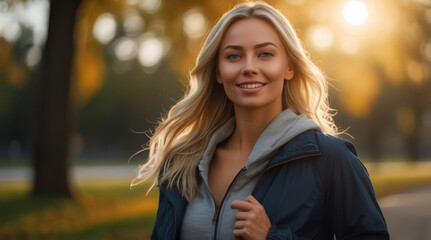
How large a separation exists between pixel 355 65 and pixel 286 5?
151 inches

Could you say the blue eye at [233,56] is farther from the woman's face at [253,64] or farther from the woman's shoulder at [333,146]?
the woman's shoulder at [333,146]

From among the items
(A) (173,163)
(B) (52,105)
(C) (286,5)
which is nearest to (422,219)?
(C) (286,5)

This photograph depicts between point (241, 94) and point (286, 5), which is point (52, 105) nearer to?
point (286, 5)

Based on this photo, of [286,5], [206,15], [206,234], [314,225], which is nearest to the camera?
[314,225]

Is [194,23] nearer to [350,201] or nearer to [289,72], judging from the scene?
[289,72]

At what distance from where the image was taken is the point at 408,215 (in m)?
10.5

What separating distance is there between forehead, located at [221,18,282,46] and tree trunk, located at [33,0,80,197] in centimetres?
1147

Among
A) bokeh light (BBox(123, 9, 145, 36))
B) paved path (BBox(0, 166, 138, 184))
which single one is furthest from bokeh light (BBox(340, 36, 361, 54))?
paved path (BBox(0, 166, 138, 184))

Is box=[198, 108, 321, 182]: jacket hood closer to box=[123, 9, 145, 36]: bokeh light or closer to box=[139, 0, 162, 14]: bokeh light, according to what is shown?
box=[139, 0, 162, 14]: bokeh light

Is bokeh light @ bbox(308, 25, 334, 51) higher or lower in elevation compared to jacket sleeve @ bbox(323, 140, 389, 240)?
higher

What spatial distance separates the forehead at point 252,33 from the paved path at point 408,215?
237 inches

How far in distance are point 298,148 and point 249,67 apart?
52cm

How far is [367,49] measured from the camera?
520 inches

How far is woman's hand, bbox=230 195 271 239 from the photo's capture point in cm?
281
